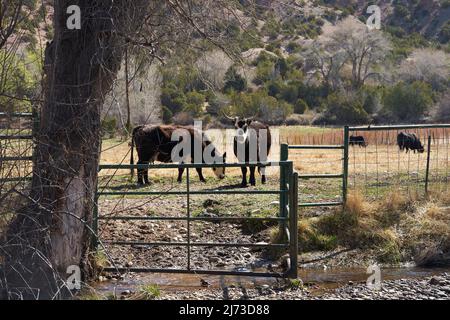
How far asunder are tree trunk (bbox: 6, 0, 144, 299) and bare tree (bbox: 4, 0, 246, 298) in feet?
0.03

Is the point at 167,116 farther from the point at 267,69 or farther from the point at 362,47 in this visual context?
the point at 362,47

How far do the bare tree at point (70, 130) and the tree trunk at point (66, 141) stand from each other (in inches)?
0.4

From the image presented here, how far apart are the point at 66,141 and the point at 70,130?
145mm

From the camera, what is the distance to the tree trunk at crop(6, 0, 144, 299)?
7262 mm

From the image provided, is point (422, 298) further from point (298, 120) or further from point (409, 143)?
point (298, 120)

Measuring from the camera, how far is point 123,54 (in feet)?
26.6

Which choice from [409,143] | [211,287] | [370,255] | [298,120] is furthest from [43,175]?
[298,120]

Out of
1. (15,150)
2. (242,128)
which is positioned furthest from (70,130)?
(242,128)

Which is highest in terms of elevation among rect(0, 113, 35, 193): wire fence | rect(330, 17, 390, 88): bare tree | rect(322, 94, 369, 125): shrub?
rect(330, 17, 390, 88): bare tree

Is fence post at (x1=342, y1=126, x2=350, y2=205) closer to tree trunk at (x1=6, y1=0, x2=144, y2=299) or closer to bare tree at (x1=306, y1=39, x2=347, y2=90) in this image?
tree trunk at (x1=6, y1=0, x2=144, y2=299)

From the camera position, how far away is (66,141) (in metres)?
7.72

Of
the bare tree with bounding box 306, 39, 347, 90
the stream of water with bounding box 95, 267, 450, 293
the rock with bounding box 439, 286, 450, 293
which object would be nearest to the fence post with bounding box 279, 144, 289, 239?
the stream of water with bounding box 95, 267, 450, 293

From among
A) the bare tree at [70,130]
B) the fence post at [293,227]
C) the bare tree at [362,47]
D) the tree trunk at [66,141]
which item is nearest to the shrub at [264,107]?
the bare tree at [362,47]

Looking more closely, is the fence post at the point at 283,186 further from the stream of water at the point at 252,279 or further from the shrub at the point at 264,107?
the shrub at the point at 264,107
